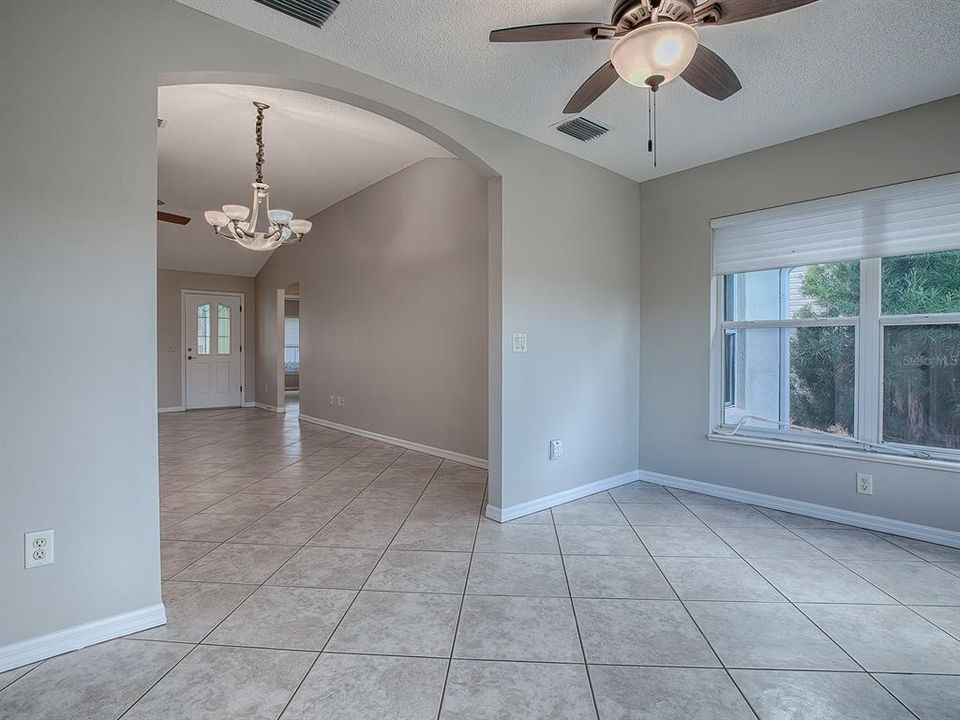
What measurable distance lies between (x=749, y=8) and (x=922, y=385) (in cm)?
252

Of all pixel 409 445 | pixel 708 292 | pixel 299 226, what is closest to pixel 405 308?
pixel 299 226

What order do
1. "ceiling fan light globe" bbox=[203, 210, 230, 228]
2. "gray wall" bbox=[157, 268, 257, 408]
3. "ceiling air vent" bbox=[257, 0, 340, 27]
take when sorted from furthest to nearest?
"gray wall" bbox=[157, 268, 257, 408] → "ceiling fan light globe" bbox=[203, 210, 230, 228] → "ceiling air vent" bbox=[257, 0, 340, 27]

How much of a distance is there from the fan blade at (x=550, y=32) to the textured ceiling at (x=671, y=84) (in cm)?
33

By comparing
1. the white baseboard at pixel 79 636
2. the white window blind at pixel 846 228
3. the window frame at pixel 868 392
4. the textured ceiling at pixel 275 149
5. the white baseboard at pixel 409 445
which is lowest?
Result: the white baseboard at pixel 79 636

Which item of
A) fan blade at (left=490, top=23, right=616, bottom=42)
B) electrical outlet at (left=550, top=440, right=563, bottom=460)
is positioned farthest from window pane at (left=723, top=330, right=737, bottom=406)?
fan blade at (left=490, top=23, right=616, bottom=42)

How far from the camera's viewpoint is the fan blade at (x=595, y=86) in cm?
190

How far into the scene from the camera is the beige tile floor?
1.49 m

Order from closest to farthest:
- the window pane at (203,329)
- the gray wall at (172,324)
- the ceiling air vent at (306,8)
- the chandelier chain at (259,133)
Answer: the ceiling air vent at (306,8), the chandelier chain at (259,133), the gray wall at (172,324), the window pane at (203,329)

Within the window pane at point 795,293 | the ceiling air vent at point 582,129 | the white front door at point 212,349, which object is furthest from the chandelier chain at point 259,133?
the white front door at point 212,349

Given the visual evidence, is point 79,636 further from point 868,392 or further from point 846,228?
point 846,228

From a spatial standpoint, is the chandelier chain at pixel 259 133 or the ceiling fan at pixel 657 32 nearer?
the ceiling fan at pixel 657 32

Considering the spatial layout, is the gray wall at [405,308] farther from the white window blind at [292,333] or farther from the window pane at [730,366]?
the white window blind at [292,333]

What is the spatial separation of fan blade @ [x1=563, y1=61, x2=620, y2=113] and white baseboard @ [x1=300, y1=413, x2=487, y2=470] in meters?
3.03

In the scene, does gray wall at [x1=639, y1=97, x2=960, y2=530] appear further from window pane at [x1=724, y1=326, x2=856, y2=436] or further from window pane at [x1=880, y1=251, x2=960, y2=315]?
window pane at [x1=880, y1=251, x2=960, y2=315]
